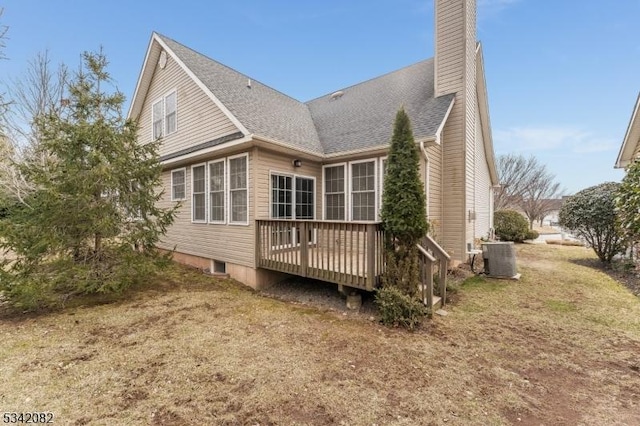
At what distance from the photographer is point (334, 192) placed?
8.52m

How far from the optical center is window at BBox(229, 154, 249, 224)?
729 centimetres

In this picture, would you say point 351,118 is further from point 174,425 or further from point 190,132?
point 174,425

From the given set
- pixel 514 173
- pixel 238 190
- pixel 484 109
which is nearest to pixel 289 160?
pixel 238 190

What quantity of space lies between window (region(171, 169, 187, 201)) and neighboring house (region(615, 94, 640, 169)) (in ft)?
45.0

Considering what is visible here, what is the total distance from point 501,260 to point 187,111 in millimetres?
10181

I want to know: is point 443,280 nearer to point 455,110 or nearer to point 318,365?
point 318,365

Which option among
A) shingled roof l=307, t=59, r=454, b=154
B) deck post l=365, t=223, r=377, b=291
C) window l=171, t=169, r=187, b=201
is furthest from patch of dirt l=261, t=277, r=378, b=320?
window l=171, t=169, r=187, b=201

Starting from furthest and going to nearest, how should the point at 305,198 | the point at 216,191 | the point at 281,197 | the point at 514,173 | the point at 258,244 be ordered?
the point at 514,173 → the point at 305,198 → the point at 216,191 → the point at 281,197 → the point at 258,244

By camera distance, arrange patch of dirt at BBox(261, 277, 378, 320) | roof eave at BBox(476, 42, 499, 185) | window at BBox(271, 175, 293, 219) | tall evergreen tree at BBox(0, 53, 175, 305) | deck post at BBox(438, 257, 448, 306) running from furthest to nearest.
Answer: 1. roof eave at BBox(476, 42, 499, 185)
2. window at BBox(271, 175, 293, 219)
3. deck post at BBox(438, 257, 448, 306)
4. patch of dirt at BBox(261, 277, 378, 320)
5. tall evergreen tree at BBox(0, 53, 175, 305)

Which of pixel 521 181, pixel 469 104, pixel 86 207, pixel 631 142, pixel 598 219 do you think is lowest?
pixel 598 219

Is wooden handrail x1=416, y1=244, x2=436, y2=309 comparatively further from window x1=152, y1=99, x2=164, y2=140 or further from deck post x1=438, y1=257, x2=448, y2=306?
window x1=152, y1=99, x2=164, y2=140

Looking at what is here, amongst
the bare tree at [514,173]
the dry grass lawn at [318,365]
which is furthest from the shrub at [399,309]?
the bare tree at [514,173]

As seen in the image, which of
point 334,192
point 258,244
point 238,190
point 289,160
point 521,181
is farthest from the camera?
point 521,181

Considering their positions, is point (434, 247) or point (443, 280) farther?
point (434, 247)
